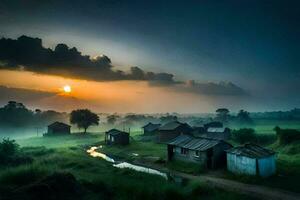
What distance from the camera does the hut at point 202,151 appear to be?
48469 millimetres

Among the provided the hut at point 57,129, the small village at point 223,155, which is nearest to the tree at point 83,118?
the hut at point 57,129

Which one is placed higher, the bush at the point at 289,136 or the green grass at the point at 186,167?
the bush at the point at 289,136

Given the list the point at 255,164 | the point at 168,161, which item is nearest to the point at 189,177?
the point at 255,164

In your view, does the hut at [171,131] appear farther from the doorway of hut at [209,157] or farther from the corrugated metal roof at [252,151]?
the corrugated metal roof at [252,151]

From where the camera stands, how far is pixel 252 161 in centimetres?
4022

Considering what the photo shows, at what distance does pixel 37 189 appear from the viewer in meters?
27.6

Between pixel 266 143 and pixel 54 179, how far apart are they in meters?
62.6

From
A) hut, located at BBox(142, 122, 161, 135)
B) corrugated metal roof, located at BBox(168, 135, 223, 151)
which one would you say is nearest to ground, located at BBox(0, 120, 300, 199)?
corrugated metal roof, located at BBox(168, 135, 223, 151)

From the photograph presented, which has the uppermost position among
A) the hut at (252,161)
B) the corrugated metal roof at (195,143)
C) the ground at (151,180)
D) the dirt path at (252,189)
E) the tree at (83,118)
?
the tree at (83,118)

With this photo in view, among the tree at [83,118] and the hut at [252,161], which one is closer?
the hut at [252,161]

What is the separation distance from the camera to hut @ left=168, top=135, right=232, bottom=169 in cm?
4847

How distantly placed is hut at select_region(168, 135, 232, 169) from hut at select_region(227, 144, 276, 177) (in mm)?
4160

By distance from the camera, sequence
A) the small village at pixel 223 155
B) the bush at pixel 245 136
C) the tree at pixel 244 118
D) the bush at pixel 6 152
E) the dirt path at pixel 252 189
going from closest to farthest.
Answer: the dirt path at pixel 252 189 < the small village at pixel 223 155 < the bush at pixel 6 152 < the bush at pixel 245 136 < the tree at pixel 244 118

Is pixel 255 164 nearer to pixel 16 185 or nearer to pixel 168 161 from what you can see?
pixel 168 161
